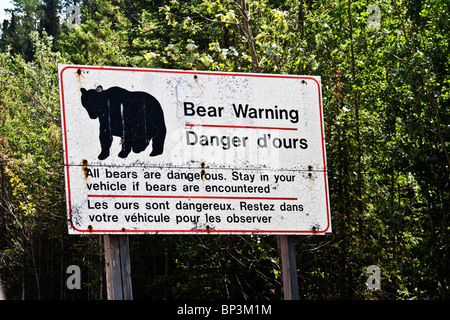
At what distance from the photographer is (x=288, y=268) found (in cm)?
524

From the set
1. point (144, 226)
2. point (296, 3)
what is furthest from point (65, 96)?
point (296, 3)

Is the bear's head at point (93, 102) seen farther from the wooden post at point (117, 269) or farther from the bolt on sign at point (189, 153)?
the wooden post at point (117, 269)

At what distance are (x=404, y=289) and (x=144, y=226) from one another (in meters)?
6.89

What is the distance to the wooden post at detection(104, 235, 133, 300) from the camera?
4750 mm

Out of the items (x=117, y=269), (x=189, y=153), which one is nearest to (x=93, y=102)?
(x=189, y=153)

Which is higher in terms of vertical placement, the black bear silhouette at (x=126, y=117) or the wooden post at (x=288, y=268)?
the black bear silhouette at (x=126, y=117)

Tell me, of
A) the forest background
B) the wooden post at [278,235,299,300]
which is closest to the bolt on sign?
the wooden post at [278,235,299,300]

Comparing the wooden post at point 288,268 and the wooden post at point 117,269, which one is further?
the wooden post at point 288,268

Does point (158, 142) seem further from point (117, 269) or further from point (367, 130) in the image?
point (367, 130)

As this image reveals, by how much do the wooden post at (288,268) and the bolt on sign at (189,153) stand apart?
15 centimetres

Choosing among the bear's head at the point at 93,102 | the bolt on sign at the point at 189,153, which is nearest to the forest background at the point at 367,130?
the bolt on sign at the point at 189,153

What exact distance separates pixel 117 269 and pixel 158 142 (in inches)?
38.8

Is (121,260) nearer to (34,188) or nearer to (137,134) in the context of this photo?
(137,134)

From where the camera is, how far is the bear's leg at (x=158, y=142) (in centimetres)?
502
